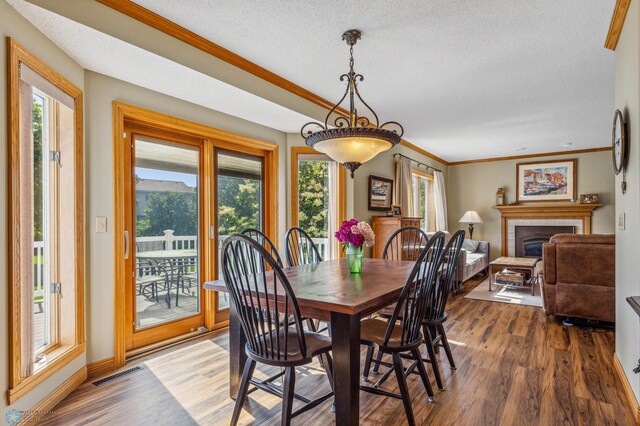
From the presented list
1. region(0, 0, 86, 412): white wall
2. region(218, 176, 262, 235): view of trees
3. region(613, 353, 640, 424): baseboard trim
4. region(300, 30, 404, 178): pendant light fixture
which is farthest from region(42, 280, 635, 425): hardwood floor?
region(300, 30, 404, 178): pendant light fixture

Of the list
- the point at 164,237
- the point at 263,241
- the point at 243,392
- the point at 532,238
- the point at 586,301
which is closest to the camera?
the point at 243,392

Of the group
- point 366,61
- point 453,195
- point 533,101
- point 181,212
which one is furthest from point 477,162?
point 181,212

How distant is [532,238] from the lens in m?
7.41

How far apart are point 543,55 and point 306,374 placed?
3141mm

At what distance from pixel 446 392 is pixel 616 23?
2683 mm

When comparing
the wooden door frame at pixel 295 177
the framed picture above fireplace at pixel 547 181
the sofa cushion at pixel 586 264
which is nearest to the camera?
the sofa cushion at pixel 586 264

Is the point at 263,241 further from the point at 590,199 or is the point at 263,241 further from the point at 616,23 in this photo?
the point at 590,199

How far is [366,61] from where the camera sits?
117 inches

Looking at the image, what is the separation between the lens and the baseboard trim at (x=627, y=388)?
203 centimetres

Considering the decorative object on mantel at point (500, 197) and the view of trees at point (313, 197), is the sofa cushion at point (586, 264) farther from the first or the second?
the decorative object on mantel at point (500, 197)

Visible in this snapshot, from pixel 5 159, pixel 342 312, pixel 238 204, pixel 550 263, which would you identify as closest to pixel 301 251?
pixel 238 204

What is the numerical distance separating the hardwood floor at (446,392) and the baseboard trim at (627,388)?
4cm

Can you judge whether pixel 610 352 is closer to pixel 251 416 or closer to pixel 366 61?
pixel 251 416

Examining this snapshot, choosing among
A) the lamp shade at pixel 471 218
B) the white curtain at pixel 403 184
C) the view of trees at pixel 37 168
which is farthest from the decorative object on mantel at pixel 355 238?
the lamp shade at pixel 471 218
